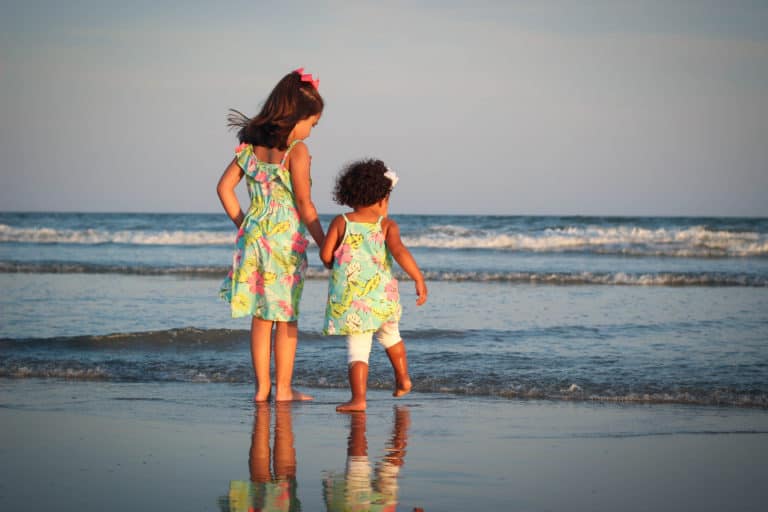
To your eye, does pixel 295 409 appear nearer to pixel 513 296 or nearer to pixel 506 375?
pixel 506 375

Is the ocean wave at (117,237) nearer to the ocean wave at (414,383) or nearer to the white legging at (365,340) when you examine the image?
the ocean wave at (414,383)

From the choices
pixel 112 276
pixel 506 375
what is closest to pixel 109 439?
pixel 506 375

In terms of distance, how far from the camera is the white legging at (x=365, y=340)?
463 cm

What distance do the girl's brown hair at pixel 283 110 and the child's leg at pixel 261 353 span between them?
3.26 feet

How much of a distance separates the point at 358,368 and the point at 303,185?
3.33 ft

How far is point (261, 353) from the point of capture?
4.86 m

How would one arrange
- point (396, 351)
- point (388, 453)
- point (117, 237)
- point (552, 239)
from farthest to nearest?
point (117, 237), point (552, 239), point (396, 351), point (388, 453)

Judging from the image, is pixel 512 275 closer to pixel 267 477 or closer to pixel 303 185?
pixel 303 185

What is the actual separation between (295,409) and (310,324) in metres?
3.69

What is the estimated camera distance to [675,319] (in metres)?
8.62

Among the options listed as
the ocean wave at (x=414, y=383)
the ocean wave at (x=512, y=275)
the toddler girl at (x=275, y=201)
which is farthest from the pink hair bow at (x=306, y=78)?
the ocean wave at (x=512, y=275)

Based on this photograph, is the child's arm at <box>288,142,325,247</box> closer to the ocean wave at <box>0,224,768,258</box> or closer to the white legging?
the white legging

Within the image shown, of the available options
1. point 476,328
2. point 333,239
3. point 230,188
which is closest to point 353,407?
point 333,239

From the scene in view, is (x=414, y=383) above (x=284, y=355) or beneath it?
beneath
